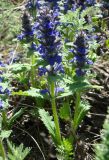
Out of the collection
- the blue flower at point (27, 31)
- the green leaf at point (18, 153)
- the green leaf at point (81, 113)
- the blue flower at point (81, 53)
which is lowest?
the green leaf at point (81, 113)

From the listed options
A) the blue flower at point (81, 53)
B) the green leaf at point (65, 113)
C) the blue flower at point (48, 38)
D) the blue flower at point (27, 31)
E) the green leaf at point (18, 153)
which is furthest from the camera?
the blue flower at point (27, 31)

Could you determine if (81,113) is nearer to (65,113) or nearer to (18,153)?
(65,113)

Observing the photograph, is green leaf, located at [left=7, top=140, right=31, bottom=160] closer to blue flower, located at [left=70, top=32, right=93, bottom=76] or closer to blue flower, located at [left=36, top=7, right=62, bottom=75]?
blue flower, located at [left=36, top=7, right=62, bottom=75]

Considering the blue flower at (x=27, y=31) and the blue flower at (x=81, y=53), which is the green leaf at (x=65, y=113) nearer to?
the blue flower at (x=81, y=53)

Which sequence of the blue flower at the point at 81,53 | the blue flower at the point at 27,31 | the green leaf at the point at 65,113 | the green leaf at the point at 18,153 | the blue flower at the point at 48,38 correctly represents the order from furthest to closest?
the blue flower at the point at 27,31
the green leaf at the point at 65,113
the blue flower at the point at 81,53
the blue flower at the point at 48,38
the green leaf at the point at 18,153

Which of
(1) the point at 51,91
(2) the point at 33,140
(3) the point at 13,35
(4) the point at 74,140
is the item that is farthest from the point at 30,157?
(3) the point at 13,35

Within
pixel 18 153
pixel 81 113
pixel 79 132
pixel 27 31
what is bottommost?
pixel 79 132

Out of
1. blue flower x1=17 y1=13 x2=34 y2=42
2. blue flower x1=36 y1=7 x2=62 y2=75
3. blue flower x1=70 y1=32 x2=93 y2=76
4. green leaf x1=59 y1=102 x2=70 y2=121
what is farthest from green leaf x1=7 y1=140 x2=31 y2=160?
blue flower x1=17 y1=13 x2=34 y2=42

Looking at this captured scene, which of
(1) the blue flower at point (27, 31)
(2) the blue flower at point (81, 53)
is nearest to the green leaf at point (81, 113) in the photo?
(2) the blue flower at point (81, 53)

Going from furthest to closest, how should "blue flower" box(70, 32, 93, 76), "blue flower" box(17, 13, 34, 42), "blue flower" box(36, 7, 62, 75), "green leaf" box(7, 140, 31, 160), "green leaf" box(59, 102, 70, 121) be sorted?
"blue flower" box(17, 13, 34, 42) → "green leaf" box(59, 102, 70, 121) → "blue flower" box(70, 32, 93, 76) → "blue flower" box(36, 7, 62, 75) → "green leaf" box(7, 140, 31, 160)

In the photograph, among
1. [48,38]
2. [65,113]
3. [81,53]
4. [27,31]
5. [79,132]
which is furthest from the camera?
[79,132]

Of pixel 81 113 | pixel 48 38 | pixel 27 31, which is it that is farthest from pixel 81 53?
pixel 27 31

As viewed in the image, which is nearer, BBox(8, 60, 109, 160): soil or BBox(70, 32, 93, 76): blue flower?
BBox(70, 32, 93, 76): blue flower
